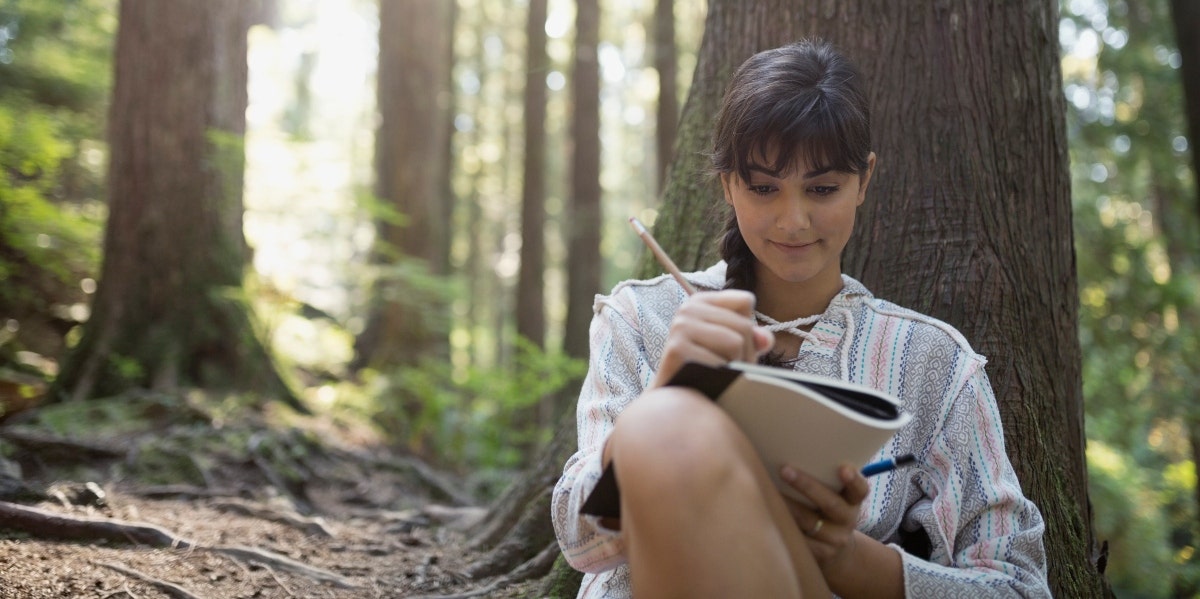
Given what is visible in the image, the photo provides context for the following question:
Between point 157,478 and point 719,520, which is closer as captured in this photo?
point 719,520

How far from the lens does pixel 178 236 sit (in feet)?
18.8

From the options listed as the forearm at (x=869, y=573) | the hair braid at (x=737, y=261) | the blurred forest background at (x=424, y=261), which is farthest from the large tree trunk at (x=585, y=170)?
the forearm at (x=869, y=573)

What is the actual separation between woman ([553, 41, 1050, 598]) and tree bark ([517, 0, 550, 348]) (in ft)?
29.0

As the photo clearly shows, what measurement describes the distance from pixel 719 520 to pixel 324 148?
20.1ft

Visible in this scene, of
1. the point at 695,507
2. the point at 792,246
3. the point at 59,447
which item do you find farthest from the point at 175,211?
the point at 695,507

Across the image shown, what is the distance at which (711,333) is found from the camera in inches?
66.6

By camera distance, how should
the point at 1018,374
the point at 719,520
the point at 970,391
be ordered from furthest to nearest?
the point at 1018,374 < the point at 970,391 < the point at 719,520

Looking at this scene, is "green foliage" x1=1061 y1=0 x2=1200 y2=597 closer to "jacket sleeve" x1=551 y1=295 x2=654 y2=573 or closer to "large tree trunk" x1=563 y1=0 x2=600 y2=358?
"large tree trunk" x1=563 y1=0 x2=600 y2=358

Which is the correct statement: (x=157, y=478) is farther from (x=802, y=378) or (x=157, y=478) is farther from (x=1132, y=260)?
(x=1132, y=260)

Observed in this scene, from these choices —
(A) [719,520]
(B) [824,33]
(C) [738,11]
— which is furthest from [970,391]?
(C) [738,11]

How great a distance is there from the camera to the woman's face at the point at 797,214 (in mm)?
2061

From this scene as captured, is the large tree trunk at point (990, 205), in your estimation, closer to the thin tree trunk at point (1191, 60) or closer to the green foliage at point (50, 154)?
the thin tree trunk at point (1191, 60)

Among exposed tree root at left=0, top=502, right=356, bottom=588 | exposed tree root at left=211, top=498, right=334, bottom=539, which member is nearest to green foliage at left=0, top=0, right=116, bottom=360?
exposed tree root at left=211, top=498, right=334, bottom=539

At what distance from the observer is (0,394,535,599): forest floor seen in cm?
300
